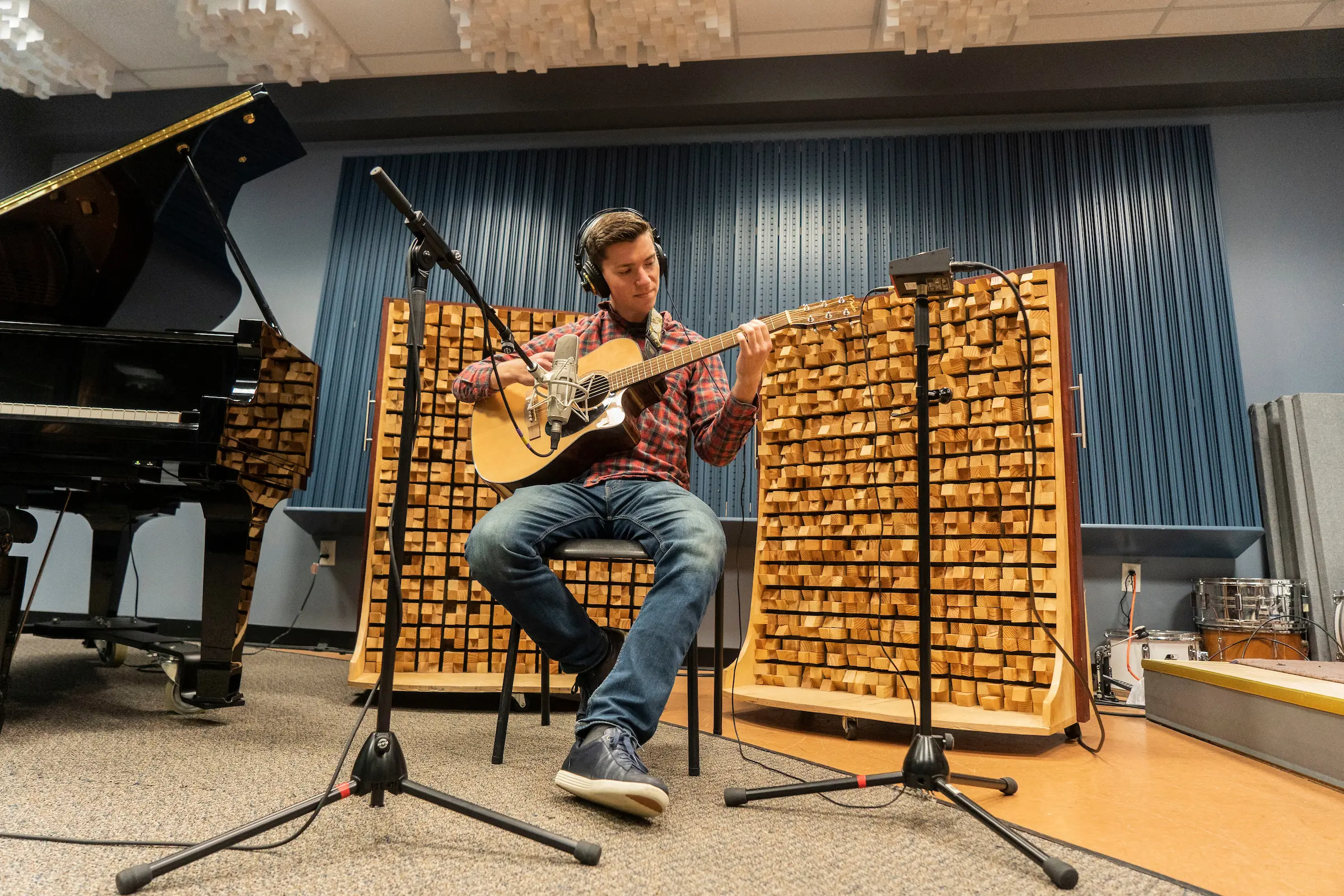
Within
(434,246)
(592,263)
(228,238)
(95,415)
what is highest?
(228,238)

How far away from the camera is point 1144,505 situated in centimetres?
347

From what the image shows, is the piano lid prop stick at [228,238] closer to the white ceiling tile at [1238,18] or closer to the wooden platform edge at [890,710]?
the wooden platform edge at [890,710]

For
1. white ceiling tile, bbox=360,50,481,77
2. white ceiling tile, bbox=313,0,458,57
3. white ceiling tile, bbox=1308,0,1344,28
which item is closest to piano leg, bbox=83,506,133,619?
white ceiling tile, bbox=313,0,458,57

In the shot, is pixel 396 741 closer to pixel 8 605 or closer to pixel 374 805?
pixel 374 805

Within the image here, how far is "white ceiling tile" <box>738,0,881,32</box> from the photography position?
3.72m

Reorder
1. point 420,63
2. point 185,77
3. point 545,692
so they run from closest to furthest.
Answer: point 545,692
point 420,63
point 185,77

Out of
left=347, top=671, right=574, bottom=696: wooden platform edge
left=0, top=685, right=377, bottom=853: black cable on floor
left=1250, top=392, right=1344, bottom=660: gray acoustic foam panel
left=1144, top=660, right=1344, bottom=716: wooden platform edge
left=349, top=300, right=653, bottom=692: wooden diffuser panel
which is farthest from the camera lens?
left=1250, top=392, right=1344, bottom=660: gray acoustic foam panel

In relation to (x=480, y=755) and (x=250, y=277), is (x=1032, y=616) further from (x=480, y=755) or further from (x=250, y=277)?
(x=250, y=277)

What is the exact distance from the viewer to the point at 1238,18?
3.68 meters

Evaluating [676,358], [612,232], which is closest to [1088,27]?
[612,232]

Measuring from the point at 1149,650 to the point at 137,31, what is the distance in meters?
6.01

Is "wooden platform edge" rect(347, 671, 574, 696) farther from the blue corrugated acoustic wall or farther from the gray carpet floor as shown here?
the blue corrugated acoustic wall

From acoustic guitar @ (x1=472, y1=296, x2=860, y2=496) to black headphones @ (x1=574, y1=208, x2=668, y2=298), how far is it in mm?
189

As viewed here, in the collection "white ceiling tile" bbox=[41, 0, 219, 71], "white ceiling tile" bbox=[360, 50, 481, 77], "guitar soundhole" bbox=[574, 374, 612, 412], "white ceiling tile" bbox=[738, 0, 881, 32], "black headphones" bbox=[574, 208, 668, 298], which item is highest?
"white ceiling tile" bbox=[41, 0, 219, 71]
